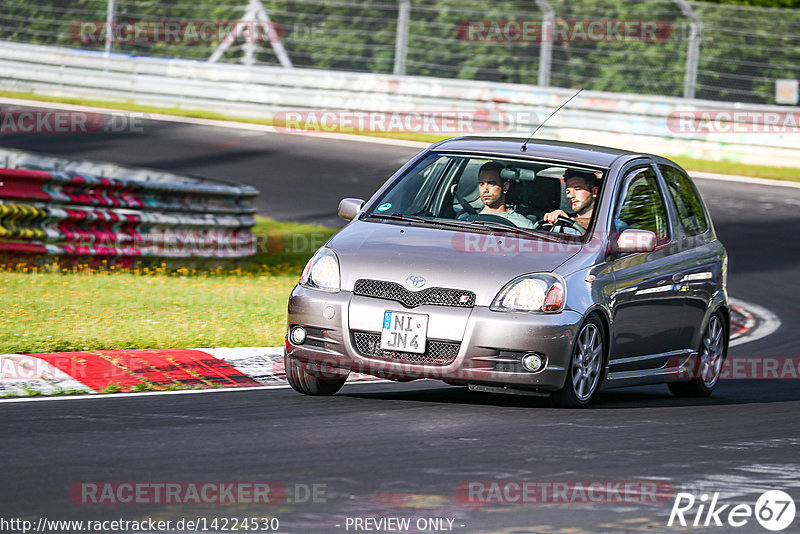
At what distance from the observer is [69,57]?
2848 cm

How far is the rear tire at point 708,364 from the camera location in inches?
394

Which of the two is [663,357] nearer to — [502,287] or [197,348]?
[502,287]

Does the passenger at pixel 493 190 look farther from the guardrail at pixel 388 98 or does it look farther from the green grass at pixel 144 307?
the guardrail at pixel 388 98

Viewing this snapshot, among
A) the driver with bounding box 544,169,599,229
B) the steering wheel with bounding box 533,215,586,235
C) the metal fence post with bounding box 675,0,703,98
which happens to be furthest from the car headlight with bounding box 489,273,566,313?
the metal fence post with bounding box 675,0,703,98

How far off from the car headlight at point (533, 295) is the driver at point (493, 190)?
904 mm

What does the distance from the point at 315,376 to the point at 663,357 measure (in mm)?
A: 2394

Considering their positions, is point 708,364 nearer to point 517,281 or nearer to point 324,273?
point 517,281

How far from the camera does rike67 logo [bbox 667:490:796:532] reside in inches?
227

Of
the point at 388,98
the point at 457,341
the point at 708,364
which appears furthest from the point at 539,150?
the point at 388,98

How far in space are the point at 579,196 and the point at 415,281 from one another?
1.58m

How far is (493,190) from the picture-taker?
908 centimetres

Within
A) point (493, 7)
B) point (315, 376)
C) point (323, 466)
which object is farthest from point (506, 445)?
point (493, 7)

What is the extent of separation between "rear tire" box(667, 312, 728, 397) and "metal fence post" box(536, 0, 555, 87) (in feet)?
52.9

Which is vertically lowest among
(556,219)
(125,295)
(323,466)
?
(125,295)
